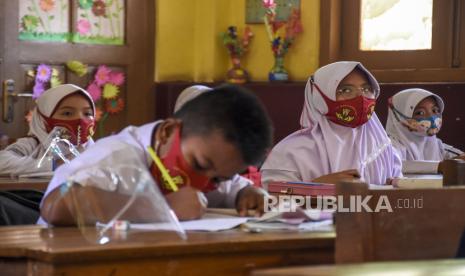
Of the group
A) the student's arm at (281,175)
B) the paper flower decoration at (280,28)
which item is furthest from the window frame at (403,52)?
the student's arm at (281,175)

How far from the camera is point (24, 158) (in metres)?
4.75

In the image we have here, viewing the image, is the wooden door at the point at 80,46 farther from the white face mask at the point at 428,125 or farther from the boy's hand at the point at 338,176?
the boy's hand at the point at 338,176

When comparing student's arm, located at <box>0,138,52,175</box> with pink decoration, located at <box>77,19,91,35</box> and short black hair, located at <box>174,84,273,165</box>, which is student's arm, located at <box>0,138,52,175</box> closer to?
pink decoration, located at <box>77,19,91,35</box>

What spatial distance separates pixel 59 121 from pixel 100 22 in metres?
1.77

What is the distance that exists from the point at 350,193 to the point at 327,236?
0.28m

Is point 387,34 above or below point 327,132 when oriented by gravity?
above

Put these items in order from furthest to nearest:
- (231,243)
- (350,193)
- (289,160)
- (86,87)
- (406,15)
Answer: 1. (86,87)
2. (406,15)
3. (289,160)
4. (231,243)
5. (350,193)

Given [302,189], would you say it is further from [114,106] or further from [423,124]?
[114,106]

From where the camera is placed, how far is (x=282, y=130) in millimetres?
6699

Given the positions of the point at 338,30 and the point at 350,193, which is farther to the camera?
the point at 338,30

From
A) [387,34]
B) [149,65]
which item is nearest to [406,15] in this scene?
[387,34]

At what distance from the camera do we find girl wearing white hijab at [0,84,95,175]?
505cm

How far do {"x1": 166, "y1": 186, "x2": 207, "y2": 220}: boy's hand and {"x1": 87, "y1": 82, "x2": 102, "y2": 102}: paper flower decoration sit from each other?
4486 mm

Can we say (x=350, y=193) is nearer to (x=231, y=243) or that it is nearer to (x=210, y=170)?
(x=231, y=243)
